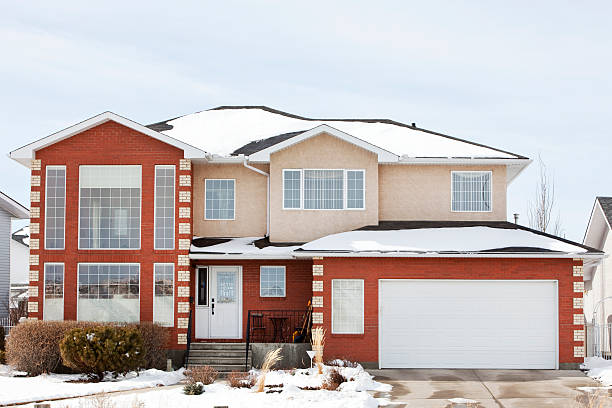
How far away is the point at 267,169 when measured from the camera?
80.4ft

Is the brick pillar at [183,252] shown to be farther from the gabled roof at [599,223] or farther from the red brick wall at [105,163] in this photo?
the gabled roof at [599,223]

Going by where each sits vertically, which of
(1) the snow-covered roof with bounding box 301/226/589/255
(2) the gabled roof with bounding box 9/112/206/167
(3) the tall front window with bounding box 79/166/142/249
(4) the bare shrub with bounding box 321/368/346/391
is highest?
(2) the gabled roof with bounding box 9/112/206/167

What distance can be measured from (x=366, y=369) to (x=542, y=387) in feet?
16.0

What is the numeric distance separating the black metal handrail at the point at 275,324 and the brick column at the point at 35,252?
580cm

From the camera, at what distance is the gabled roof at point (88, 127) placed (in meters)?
22.8

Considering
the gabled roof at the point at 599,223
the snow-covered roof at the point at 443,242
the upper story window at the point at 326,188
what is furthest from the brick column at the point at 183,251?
the gabled roof at the point at 599,223

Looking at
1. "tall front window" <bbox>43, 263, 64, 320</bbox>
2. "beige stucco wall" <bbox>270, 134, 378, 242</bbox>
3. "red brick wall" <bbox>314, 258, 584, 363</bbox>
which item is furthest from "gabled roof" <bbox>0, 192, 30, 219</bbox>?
"red brick wall" <bbox>314, 258, 584, 363</bbox>

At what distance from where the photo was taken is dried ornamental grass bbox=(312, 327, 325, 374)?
788 inches

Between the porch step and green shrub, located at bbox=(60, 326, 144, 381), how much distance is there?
2.26 metres

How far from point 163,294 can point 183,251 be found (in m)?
1.30

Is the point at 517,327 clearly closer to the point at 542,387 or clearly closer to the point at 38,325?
the point at 542,387

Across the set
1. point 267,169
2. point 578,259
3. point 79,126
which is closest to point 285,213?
point 267,169

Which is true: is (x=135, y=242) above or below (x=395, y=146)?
below

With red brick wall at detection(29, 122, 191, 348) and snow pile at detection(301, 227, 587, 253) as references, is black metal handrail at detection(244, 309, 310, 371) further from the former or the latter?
red brick wall at detection(29, 122, 191, 348)
